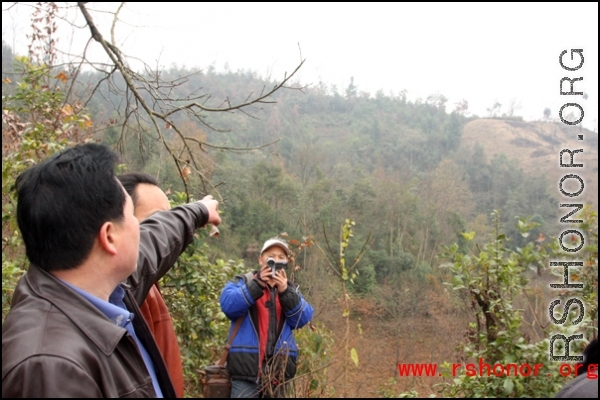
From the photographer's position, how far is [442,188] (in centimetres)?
2470

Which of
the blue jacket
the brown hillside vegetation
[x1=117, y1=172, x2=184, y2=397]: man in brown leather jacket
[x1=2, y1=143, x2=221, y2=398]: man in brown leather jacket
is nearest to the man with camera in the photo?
the blue jacket

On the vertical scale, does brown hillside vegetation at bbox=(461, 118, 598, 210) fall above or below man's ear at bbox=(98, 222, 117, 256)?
above

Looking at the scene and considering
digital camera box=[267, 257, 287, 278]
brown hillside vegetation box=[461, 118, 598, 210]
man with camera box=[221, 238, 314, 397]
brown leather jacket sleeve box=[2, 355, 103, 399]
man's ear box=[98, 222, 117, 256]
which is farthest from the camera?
brown hillside vegetation box=[461, 118, 598, 210]

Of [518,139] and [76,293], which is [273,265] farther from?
[518,139]

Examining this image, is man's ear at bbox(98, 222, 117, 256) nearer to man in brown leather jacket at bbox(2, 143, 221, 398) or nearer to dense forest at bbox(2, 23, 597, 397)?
man in brown leather jacket at bbox(2, 143, 221, 398)

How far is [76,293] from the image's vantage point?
3.14ft

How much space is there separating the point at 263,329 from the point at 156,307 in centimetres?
108

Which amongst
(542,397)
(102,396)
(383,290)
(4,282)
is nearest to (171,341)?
(102,396)

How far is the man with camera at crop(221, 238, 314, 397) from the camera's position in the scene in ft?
8.36

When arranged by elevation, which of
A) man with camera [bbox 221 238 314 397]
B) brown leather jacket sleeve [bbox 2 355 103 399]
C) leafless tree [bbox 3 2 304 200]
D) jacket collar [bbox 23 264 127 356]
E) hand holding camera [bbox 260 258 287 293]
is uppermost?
leafless tree [bbox 3 2 304 200]

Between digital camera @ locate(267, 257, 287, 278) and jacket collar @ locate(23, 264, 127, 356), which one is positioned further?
digital camera @ locate(267, 257, 287, 278)

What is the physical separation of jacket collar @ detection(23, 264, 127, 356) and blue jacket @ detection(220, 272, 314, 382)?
1.64 metres

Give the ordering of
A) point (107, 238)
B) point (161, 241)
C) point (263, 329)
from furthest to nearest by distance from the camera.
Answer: point (263, 329) → point (161, 241) → point (107, 238)

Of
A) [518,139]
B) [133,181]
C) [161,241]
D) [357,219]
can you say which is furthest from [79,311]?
[518,139]
